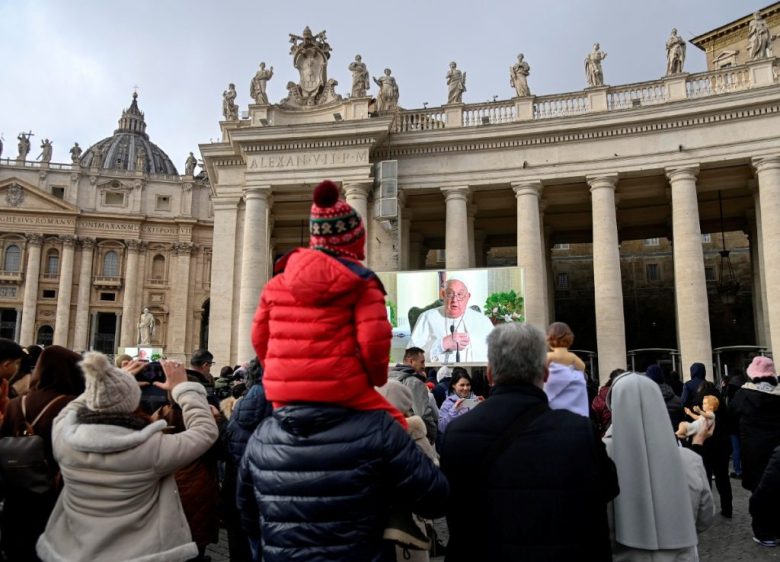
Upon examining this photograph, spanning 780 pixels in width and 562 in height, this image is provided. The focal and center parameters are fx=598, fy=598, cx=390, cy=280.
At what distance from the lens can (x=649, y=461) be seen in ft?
11.0

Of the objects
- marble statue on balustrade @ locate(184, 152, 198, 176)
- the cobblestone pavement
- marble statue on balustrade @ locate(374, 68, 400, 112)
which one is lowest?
the cobblestone pavement

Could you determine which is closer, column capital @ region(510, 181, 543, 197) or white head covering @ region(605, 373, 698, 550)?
white head covering @ region(605, 373, 698, 550)

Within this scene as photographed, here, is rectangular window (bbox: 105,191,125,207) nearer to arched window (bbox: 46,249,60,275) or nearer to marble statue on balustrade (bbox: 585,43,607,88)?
arched window (bbox: 46,249,60,275)

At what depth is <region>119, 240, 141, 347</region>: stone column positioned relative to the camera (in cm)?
5622

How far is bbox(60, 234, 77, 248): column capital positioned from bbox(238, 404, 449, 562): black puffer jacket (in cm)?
6185

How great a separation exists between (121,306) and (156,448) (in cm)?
5972

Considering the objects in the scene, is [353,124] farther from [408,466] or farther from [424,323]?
[408,466]

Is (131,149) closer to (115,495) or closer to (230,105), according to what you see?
(230,105)

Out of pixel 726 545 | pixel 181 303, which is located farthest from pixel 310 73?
pixel 181 303

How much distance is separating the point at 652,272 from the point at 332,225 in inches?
1348

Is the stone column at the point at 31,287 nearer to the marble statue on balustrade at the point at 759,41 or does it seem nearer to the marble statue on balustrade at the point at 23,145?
the marble statue on balustrade at the point at 23,145

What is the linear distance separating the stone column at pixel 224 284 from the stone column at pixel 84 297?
40.0 m

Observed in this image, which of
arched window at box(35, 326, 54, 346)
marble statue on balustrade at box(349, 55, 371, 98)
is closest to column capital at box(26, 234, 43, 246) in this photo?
arched window at box(35, 326, 54, 346)

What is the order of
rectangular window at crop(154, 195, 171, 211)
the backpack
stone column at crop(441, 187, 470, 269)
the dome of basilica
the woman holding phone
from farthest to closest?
the dome of basilica < rectangular window at crop(154, 195, 171, 211) < stone column at crop(441, 187, 470, 269) < the woman holding phone < the backpack
